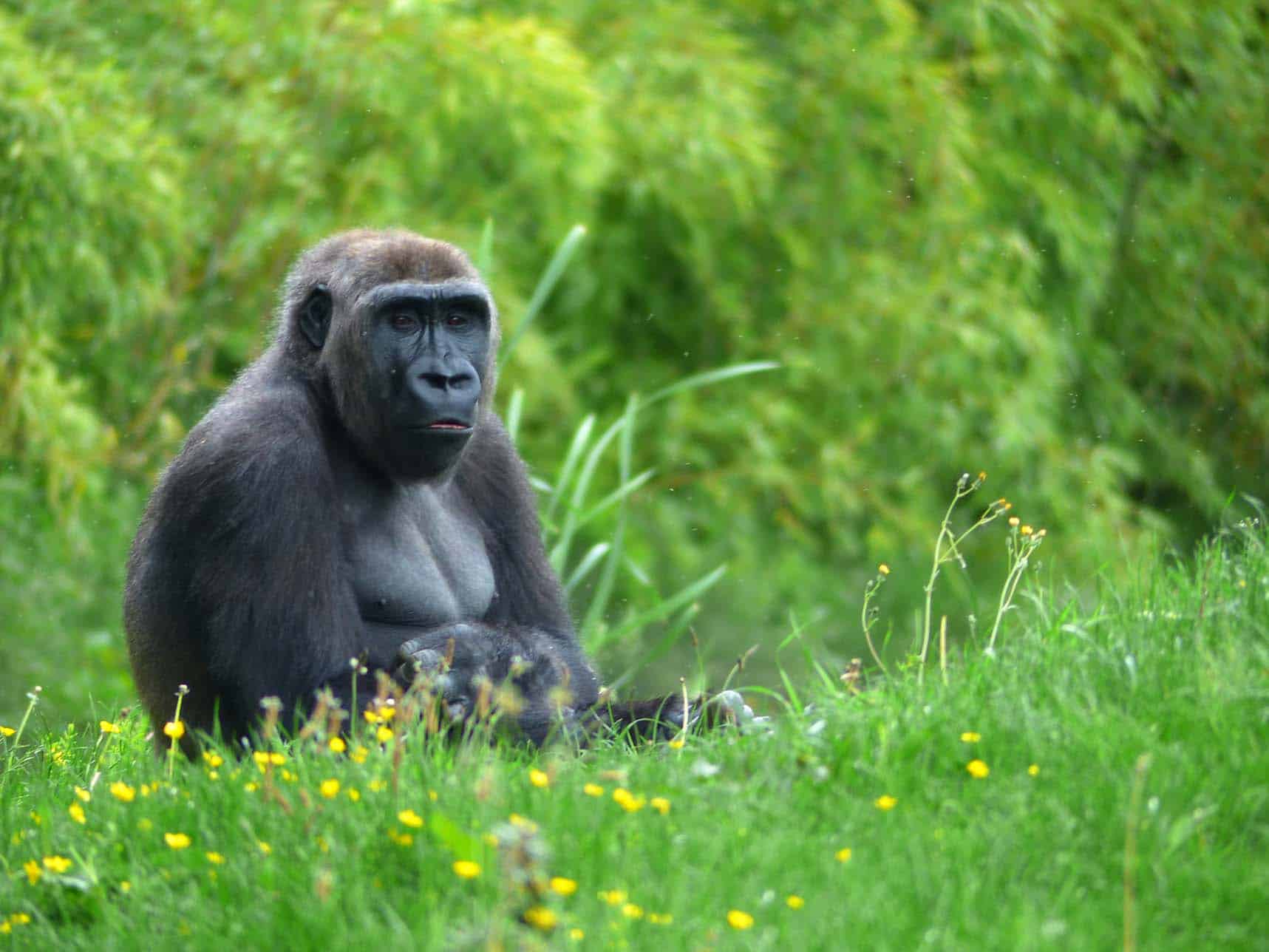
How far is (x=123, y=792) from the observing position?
328 cm

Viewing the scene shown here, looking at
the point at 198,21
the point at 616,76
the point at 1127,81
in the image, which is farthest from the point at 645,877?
the point at 1127,81

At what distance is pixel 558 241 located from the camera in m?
10.6

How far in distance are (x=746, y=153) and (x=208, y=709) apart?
23.1ft

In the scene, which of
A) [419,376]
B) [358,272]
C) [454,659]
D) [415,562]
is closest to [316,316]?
[358,272]

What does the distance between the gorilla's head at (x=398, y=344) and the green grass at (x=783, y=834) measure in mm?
1072

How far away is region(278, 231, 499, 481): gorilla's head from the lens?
175 inches

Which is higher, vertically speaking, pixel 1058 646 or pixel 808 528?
pixel 1058 646

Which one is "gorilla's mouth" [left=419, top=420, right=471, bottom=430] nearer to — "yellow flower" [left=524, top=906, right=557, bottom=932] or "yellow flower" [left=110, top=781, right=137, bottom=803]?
"yellow flower" [left=110, top=781, right=137, bottom=803]

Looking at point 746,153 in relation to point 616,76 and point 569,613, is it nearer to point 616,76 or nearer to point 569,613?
point 616,76

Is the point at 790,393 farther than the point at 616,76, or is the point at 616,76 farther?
the point at 790,393

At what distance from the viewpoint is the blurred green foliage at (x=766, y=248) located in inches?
372

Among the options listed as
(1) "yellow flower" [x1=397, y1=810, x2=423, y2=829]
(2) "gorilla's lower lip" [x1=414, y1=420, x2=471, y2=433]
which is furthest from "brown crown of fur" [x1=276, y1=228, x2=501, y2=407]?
(1) "yellow flower" [x1=397, y1=810, x2=423, y2=829]

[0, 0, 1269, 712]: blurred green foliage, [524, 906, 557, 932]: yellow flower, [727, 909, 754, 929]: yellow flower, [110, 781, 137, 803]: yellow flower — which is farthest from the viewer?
[0, 0, 1269, 712]: blurred green foliage

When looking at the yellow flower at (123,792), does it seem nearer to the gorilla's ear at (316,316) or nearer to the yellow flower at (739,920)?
the yellow flower at (739,920)
